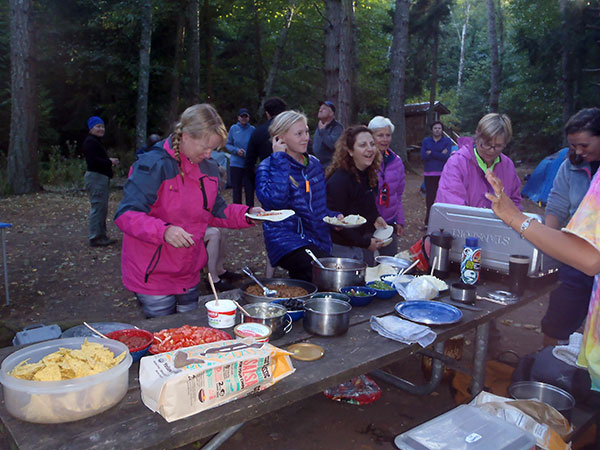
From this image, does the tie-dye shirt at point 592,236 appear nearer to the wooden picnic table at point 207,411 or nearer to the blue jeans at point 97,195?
the wooden picnic table at point 207,411

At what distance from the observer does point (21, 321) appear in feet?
15.4

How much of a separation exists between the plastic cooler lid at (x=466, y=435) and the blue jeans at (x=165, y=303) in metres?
1.76

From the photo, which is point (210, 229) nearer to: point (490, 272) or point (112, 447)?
point (490, 272)

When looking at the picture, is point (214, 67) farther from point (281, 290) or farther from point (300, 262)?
point (281, 290)

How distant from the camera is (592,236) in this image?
162 cm

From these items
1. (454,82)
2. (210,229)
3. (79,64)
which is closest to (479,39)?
(454,82)

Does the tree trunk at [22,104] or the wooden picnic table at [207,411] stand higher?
the tree trunk at [22,104]

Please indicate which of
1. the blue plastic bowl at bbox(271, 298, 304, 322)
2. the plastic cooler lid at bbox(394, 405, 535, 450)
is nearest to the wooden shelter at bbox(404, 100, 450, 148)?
the blue plastic bowl at bbox(271, 298, 304, 322)

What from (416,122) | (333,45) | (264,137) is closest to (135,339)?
(264,137)

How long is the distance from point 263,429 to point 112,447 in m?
1.91

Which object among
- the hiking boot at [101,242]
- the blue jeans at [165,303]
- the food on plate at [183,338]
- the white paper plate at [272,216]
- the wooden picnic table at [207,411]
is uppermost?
the white paper plate at [272,216]

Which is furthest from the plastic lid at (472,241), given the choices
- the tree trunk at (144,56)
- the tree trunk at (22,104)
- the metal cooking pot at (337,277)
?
the tree trunk at (144,56)

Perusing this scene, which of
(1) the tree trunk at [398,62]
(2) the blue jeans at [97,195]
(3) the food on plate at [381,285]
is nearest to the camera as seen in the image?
(3) the food on plate at [381,285]

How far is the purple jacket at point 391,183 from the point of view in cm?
470
